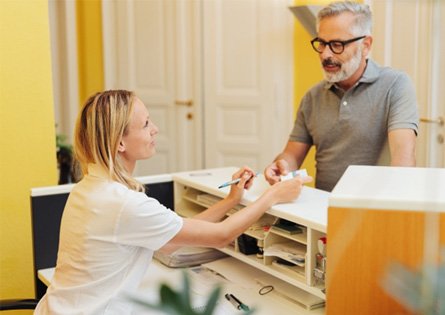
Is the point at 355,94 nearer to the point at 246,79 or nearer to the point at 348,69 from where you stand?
the point at 348,69

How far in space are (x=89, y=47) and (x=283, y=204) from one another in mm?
3214

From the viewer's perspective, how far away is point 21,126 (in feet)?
8.67

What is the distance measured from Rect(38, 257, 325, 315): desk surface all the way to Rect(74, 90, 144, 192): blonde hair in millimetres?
330

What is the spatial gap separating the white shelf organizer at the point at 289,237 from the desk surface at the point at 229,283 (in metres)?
0.06

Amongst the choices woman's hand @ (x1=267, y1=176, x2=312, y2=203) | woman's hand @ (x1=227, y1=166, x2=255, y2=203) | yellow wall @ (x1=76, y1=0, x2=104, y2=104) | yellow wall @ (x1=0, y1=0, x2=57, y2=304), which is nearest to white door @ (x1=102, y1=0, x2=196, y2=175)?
yellow wall @ (x1=76, y1=0, x2=104, y2=104)

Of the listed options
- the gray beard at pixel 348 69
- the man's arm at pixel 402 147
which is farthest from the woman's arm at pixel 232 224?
the gray beard at pixel 348 69

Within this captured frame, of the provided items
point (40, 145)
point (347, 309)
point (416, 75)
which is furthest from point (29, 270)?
point (416, 75)

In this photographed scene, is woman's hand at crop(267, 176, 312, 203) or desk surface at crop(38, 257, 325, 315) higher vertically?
woman's hand at crop(267, 176, 312, 203)

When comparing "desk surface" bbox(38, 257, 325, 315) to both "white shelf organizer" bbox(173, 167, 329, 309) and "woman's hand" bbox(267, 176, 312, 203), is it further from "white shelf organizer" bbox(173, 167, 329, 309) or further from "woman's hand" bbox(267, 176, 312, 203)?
"woman's hand" bbox(267, 176, 312, 203)

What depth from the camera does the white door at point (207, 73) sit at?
13.6ft

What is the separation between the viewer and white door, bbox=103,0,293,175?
13.6 ft

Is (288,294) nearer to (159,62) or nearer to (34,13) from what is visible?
(34,13)

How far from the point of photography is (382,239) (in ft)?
4.09

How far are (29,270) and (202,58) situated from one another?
2.07m
